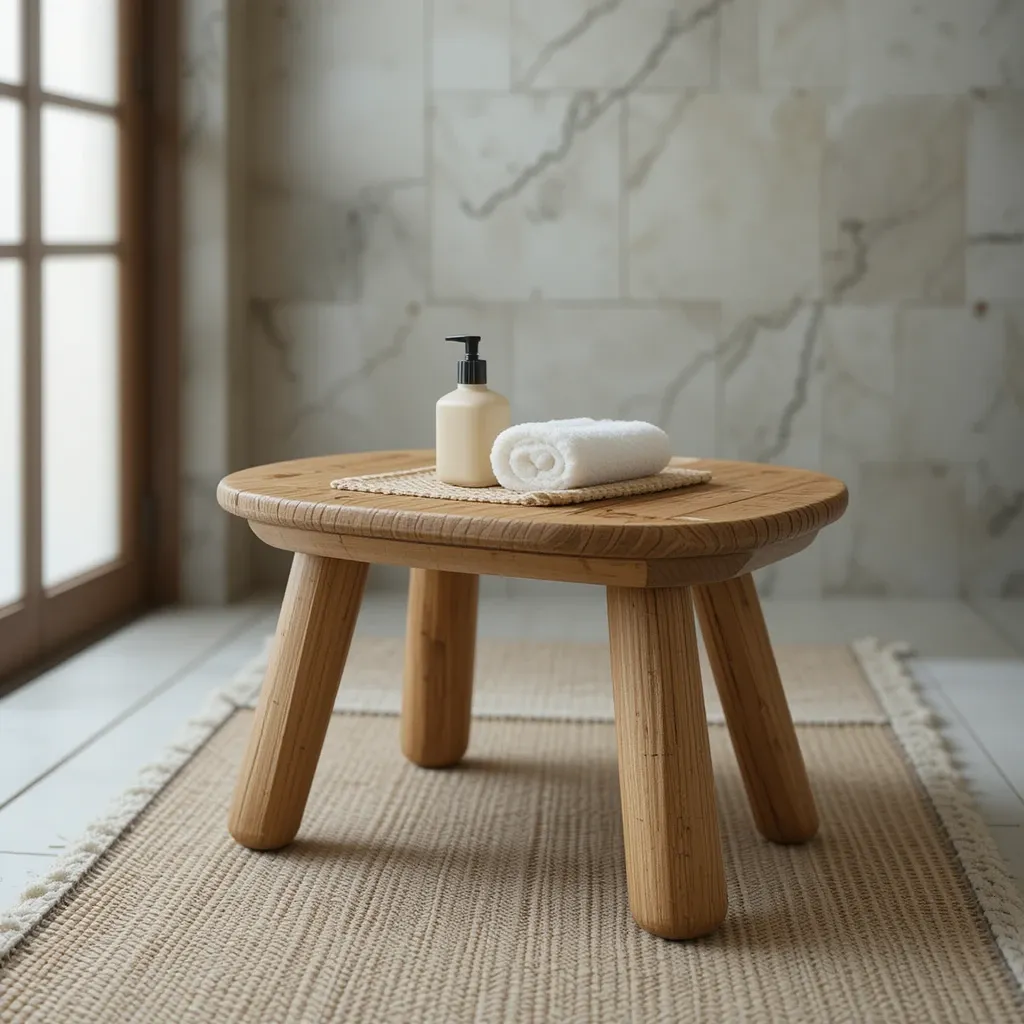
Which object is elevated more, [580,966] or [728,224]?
[728,224]

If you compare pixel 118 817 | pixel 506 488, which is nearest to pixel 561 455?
pixel 506 488

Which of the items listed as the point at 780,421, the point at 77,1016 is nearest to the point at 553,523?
the point at 77,1016

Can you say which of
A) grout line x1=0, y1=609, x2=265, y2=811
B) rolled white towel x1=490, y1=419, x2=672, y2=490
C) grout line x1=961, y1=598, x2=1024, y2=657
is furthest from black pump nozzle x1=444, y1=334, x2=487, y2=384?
grout line x1=961, y1=598, x2=1024, y2=657

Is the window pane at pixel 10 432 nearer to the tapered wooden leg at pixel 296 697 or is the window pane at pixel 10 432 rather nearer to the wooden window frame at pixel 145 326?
the wooden window frame at pixel 145 326

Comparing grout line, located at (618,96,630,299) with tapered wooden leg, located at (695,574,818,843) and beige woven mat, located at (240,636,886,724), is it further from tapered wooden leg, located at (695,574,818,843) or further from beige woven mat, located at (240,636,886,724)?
tapered wooden leg, located at (695,574,818,843)

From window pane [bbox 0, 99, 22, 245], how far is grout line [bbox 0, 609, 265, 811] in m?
0.71

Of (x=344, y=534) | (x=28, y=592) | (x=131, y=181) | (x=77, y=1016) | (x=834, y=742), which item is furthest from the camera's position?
(x=131, y=181)

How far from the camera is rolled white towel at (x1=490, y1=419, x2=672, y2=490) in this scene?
1324 mm

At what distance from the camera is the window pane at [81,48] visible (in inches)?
90.0

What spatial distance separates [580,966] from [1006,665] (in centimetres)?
133

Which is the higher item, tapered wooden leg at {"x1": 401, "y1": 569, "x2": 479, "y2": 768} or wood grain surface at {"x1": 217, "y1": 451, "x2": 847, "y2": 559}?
wood grain surface at {"x1": 217, "y1": 451, "x2": 847, "y2": 559}

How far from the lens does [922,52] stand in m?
2.72

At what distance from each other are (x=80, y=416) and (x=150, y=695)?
607 mm

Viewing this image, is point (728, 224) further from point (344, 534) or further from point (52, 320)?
point (344, 534)
